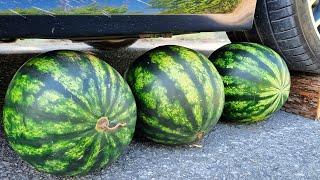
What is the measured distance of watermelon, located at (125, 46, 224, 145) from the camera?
172 centimetres

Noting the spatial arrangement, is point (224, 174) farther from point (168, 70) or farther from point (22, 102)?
point (22, 102)

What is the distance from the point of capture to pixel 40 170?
148cm

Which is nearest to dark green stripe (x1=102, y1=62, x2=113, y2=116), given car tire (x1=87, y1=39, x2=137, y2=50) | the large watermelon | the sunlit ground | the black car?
the large watermelon

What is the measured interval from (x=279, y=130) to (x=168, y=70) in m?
0.79

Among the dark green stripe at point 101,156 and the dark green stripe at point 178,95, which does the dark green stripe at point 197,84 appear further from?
the dark green stripe at point 101,156

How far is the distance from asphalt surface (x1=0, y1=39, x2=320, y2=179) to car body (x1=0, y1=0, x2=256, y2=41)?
1.58 feet

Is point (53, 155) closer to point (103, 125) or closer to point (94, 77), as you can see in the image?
point (103, 125)

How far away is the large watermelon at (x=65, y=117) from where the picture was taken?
1.39 meters

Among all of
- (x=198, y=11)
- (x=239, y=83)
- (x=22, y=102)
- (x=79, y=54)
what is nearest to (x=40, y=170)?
(x=22, y=102)

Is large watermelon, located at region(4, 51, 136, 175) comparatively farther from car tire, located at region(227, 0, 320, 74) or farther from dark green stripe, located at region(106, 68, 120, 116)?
car tire, located at region(227, 0, 320, 74)

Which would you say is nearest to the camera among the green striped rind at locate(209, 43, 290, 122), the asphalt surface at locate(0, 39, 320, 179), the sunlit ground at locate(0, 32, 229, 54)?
the asphalt surface at locate(0, 39, 320, 179)

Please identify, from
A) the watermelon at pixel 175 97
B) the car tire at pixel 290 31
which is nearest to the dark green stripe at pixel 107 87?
the watermelon at pixel 175 97

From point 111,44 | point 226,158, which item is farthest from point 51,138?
point 111,44

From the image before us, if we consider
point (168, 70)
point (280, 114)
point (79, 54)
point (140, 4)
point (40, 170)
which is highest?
point (140, 4)
